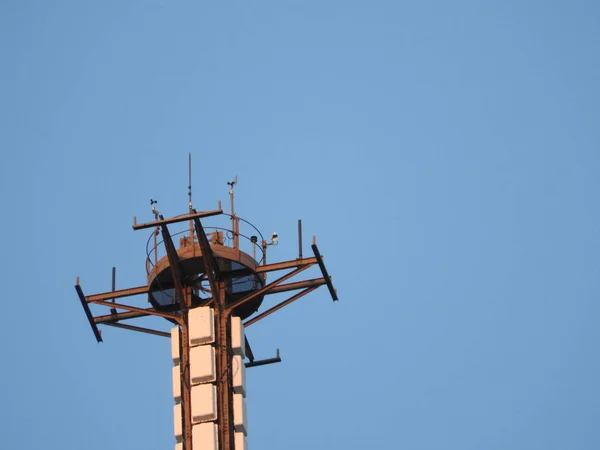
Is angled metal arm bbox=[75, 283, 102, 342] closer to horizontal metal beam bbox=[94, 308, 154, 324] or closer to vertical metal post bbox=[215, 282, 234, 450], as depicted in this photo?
horizontal metal beam bbox=[94, 308, 154, 324]

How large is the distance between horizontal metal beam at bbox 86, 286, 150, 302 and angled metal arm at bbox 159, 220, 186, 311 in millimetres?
1788

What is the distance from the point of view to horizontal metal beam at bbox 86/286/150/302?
131 metres

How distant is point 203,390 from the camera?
127500 millimetres

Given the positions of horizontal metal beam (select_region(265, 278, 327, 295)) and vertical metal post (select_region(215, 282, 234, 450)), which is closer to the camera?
vertical metal post (select_region(215, 282, 234, 450))

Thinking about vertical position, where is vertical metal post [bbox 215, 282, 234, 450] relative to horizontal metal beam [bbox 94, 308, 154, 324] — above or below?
below

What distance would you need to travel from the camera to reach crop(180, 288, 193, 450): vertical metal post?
12725 centimetres

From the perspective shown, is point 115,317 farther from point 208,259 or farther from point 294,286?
point 294,286

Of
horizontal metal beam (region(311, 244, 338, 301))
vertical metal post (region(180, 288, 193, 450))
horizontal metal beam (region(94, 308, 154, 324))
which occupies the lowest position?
vertical metal post (region(180, 288, 193, 450))

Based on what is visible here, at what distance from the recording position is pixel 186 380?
129 m

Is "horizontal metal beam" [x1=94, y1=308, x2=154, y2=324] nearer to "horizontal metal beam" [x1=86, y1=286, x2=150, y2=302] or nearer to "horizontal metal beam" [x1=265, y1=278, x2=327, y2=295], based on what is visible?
"horizontal metal beam" [x1=86, y1=286, x2=150, y2=302]

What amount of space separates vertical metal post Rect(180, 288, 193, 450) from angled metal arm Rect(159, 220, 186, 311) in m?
0.54

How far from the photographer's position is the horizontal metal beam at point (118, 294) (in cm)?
13112

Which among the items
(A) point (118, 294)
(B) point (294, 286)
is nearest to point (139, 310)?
(A) point (118, 294)

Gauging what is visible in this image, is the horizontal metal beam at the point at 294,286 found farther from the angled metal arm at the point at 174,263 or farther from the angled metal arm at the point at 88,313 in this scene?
the angled metal arm at the point at 88,313
